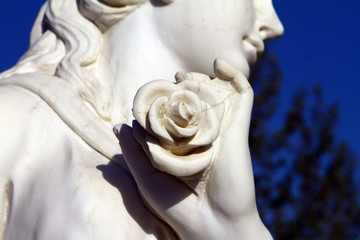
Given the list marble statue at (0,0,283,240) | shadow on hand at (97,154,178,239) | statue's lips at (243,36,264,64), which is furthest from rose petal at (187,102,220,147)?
statue's lips at (243,36,264,64)

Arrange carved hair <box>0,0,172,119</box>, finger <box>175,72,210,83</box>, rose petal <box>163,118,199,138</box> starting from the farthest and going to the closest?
carved hair <box>0,0,172,119</box>, finger <box>175,72,210,83</box>, rose petal <box>163,118,199,138</box>

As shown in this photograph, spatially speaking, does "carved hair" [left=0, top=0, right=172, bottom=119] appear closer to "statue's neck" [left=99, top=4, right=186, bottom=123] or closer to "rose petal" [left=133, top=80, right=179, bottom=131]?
"statue's neck" [left=99, top=4, right=186, bottom=123]

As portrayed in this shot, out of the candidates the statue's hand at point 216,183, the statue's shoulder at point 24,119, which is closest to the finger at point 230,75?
the statue's hand at point 216,183

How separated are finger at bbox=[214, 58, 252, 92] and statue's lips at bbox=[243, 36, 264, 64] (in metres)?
0.58

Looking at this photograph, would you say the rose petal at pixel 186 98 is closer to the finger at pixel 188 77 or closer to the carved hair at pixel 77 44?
the finger at pixel 188 77

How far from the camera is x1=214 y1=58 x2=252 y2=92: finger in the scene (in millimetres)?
3012

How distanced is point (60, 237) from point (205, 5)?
1.12 m

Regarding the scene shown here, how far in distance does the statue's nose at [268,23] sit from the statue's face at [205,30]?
0.14m

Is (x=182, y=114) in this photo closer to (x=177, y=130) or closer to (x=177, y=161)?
(x=177, y=130)

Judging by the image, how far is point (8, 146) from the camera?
A: 3162 millimetres

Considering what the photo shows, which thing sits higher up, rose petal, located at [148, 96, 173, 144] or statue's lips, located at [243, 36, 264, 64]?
rose petal, located at [148, 96, 173, 144]

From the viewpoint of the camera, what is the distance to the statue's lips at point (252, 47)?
360cm

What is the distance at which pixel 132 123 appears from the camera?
2.97 metres

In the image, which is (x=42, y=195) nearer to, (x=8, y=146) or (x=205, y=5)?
(x=8, y=146)
